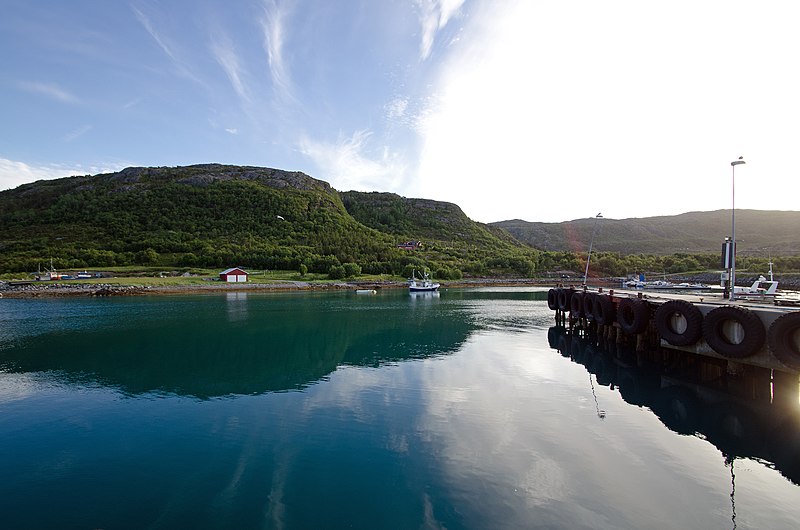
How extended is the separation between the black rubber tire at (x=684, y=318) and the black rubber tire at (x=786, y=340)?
4.28 meters

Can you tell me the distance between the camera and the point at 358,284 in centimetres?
10919

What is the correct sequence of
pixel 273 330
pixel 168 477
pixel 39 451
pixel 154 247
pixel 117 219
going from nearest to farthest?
pixel 168 477 → pixel 39 451 → pixel 273 330 → pixel 154 247 → pixel 117 219

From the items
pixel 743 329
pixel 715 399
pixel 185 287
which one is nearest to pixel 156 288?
pixel 185 287

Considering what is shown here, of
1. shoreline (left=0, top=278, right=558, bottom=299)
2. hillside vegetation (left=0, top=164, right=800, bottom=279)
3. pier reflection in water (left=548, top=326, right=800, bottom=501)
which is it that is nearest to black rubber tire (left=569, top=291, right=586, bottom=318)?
pier reflection in water (left=548, top=326, right=800, bottom=501)

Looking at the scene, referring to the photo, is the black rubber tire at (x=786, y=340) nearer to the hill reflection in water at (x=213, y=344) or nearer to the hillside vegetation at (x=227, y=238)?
the hill reflection in water at (x=213, y=344)

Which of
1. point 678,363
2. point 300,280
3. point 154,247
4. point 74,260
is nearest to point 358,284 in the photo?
point 300,280

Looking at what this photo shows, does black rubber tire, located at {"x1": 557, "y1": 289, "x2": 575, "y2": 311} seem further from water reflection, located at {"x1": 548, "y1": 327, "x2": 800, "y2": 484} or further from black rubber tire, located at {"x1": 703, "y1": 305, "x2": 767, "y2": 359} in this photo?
black rubber tire, located at {"x1": 703, "y1": 305, "x2": 767, "y2": 359}

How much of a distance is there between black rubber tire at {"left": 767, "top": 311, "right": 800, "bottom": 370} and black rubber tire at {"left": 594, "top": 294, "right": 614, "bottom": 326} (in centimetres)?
1472

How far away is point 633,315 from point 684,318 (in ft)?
19.2

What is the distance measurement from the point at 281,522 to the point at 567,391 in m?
15.6

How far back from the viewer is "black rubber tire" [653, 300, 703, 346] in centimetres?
2127

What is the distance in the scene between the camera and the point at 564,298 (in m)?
41.8

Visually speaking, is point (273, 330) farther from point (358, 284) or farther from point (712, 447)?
point (358, 284)

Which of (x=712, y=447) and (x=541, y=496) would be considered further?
(x=712, y=447)
